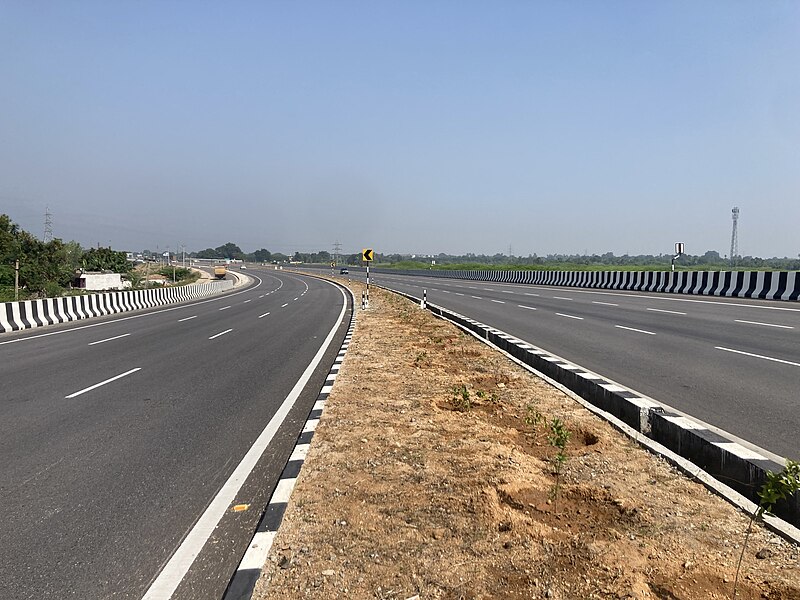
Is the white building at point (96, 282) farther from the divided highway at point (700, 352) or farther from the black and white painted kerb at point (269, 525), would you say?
the black and white painted kerb at point (269, 525)

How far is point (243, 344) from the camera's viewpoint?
45.7 feet

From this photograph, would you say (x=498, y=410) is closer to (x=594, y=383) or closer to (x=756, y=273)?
(x=594, y=383)

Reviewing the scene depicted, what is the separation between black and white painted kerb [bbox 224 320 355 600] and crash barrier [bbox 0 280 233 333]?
17817 mm

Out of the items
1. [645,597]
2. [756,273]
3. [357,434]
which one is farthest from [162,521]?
[756,273]

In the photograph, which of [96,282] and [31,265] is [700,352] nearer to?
[31,265]

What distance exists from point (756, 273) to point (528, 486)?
26279 mm

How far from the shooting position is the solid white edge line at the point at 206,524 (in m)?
3.14

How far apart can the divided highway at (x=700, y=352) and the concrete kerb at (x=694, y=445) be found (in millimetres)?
708

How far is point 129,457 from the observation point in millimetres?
5367

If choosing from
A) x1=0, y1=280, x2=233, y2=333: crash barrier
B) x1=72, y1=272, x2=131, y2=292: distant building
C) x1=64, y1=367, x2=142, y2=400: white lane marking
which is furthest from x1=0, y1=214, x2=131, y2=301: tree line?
x1=64, y1=367, x2=142, y2=400: white lane marking

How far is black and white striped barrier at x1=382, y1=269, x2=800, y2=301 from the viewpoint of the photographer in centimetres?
2380

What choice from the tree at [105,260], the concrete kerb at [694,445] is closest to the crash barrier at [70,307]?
the concrete kerb at [694,445]

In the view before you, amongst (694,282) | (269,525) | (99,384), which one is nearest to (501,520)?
(269,525)

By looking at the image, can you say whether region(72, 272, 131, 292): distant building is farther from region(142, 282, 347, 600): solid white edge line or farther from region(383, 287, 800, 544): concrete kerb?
region(383, 287, 800, 544): concrete kerb
